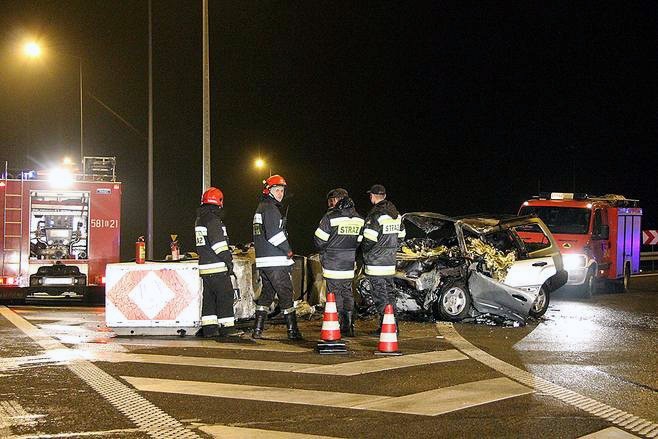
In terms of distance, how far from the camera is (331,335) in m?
10.2

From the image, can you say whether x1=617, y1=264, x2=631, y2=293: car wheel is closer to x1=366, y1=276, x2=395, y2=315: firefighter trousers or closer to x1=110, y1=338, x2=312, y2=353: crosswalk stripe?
x1=366, y1=276, x2=395, y2=315: firefighter trousers

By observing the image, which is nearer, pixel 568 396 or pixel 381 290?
pixel 568 396

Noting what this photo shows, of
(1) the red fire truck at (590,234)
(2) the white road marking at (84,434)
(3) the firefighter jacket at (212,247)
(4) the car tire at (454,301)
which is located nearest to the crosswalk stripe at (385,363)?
(3) the firefighter jacket at (212,247)

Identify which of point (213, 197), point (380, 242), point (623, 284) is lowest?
point (623, 284)

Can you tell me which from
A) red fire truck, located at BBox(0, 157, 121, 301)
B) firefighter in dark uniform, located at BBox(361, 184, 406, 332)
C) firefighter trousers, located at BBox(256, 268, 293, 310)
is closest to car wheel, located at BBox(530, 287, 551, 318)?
firefighter in dark uniform, located at BBox(361, 184, 406, 332)

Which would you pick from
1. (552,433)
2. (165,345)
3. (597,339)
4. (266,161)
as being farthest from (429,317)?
(266,161)

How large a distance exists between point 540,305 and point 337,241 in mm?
5232

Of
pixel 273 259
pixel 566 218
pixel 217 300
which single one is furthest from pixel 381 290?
pixel 566 218

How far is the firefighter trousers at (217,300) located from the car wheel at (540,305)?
5.80m

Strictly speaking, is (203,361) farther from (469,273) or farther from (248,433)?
(469,273)

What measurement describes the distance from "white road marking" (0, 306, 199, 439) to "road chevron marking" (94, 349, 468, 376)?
1.96 feet

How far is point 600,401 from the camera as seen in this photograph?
309 inches

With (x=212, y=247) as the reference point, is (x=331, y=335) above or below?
below

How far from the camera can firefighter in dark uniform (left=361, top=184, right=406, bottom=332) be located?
11.5m
